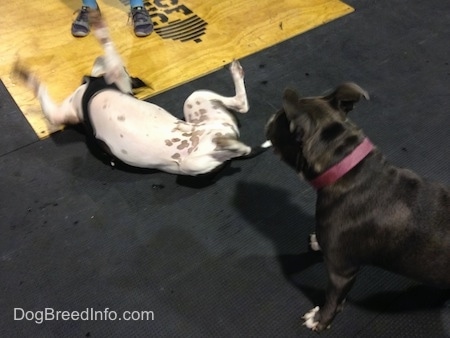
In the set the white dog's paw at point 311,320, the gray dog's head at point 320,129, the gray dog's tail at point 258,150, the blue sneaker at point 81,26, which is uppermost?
the gray dog's head at point 320,129

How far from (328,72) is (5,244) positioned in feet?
7.10

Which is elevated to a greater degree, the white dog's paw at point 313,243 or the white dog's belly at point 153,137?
the white dog's belly at point 153,137

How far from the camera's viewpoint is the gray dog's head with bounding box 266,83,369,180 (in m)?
1.37

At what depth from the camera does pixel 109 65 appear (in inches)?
90.4

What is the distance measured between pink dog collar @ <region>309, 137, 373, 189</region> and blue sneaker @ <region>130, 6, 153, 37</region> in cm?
215

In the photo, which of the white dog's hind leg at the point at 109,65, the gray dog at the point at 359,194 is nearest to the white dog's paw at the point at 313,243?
the gray dog at the point at 359,194

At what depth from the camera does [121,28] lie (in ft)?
10.3

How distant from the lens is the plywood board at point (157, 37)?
2781 mm

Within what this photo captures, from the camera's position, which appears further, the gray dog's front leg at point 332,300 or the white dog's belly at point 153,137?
the white dog's belly at point 153,137

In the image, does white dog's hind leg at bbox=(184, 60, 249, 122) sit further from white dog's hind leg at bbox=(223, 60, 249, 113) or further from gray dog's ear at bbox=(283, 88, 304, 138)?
gray dog's ear at bbox=(283, 88, 304, 138)

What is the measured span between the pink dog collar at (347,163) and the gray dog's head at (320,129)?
0.05ft

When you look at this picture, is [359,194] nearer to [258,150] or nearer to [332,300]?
[332,300]

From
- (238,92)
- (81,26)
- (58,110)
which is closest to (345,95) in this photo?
(238,92)

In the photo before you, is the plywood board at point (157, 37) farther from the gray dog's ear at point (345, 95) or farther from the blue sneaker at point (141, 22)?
the gray dog's ear at point (345, 95)
